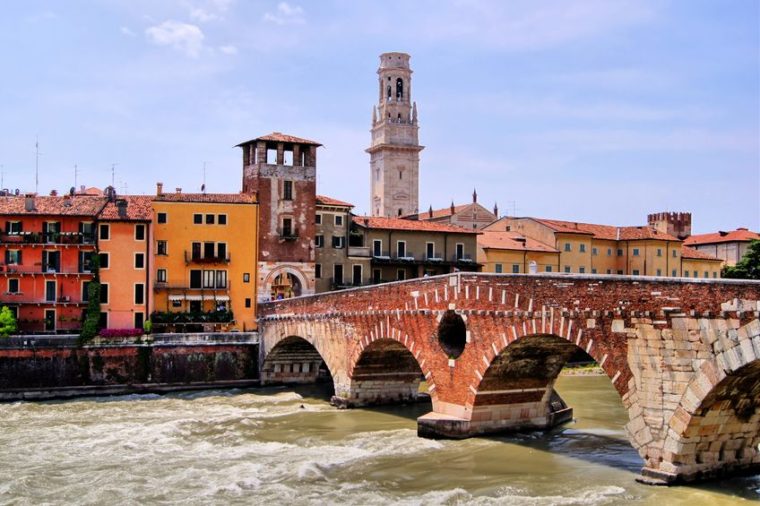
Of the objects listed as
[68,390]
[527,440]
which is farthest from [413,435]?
[68,390]

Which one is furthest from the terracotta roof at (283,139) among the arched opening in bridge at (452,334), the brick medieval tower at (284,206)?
the arched opening in bridge at (452,334)

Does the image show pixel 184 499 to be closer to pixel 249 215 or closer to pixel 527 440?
pixel 527 440

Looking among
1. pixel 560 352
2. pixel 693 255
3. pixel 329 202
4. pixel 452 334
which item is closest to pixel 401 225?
pixel 329 202

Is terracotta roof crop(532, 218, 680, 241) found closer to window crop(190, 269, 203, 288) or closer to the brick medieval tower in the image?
the brick medieval tower

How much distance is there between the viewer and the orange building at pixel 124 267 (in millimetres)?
52625

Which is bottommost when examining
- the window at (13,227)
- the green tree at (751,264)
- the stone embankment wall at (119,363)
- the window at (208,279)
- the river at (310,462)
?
the river at (310,462)

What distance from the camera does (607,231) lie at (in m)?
76.7

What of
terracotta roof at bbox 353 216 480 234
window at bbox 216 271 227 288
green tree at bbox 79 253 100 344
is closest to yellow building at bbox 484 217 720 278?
terracotta roof at bbox 353 216 480 234

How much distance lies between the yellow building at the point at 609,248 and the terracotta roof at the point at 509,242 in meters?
0.85

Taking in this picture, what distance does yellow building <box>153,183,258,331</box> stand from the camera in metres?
53.8

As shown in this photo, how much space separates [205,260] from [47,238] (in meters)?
9.16

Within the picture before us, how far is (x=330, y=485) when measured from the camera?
24.6 m

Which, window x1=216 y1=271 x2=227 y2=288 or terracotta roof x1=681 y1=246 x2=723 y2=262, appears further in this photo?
terracotta roof x1=681 y1=246 x2=723 y2=262

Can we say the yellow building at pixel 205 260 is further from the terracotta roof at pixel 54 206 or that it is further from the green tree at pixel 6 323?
the green tree at pixel 6 323
